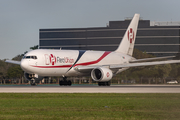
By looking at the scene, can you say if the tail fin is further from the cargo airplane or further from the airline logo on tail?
the cargo airplane

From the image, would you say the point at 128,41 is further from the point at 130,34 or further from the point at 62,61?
the point at 62,61

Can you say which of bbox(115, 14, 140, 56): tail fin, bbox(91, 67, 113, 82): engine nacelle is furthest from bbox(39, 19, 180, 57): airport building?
bbox(91, 67, 113, 82): engine nacelle

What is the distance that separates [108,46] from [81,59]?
11029 cm

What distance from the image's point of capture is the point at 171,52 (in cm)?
14538

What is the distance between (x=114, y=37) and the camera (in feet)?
501

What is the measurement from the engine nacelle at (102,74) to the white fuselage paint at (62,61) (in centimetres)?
265

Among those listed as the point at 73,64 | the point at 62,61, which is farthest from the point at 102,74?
the point at 62,61

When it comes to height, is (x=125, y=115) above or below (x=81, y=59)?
below

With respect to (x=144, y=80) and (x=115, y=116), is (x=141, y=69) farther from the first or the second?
(x=115, y=116)

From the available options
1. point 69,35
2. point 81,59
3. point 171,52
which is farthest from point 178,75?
point 69,35

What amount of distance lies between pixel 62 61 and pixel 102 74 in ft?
16.4

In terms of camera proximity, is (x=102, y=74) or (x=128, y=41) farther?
(x=128, y=41)

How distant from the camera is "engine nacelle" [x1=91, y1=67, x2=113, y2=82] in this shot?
130 feet

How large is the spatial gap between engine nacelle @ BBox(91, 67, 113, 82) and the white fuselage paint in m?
2.65
